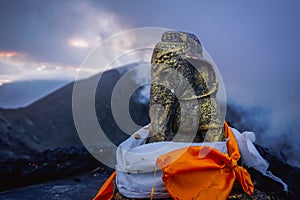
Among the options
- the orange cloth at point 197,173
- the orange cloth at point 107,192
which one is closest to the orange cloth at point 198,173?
the orange cloth at point 197,173

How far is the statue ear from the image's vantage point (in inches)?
82.0

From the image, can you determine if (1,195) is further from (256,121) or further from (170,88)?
Result: (256,121)

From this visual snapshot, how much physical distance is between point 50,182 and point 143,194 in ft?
11.8

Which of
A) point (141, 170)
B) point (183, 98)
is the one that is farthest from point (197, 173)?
point (183, 98)

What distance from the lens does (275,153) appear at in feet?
14.8

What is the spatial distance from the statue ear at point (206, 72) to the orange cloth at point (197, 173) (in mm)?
555

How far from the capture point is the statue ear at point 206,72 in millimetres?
2084

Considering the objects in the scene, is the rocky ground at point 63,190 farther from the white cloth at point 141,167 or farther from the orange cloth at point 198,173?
the orange cloth at point 198,173

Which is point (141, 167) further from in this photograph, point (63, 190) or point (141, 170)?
point (63, 190)

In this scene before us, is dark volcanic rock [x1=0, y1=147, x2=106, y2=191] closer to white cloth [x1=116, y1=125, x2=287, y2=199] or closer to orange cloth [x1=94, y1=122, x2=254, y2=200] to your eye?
white cloth [x1=116, y1=125, x2=287, y2=199]

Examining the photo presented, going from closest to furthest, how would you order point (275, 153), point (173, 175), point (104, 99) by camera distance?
1. point (173, 175)
2. point (275, 153)
3. point (104, 99)

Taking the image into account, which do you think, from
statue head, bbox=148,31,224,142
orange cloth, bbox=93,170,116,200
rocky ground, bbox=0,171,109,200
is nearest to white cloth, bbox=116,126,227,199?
statue head, bbox=148,31,224,142

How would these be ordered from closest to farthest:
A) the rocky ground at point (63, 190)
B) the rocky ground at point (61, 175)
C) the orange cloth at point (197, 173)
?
the orange cloth at point (197, 173) < the rocky ground at point (63, 190) < the rocky ground at point (61, 175)

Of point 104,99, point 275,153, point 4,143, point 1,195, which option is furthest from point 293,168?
point 4,143
